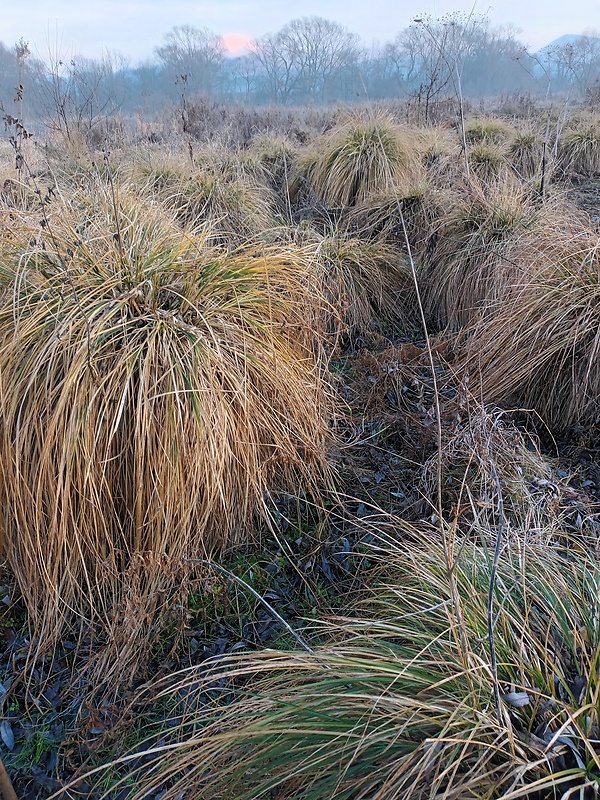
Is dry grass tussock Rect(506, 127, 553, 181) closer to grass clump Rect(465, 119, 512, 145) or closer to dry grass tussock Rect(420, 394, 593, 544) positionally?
grass clump Rect(465, 119, 512, 145)

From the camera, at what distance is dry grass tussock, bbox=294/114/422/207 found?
5859 mm

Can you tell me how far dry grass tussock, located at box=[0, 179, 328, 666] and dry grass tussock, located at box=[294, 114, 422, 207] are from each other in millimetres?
3908

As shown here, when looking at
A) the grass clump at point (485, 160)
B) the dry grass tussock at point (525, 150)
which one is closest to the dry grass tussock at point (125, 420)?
the grass clump at point (485, 160)

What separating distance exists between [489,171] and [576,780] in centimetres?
636

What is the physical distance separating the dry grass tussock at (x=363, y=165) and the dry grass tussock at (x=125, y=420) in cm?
391

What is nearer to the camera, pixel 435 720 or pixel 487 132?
pixel 435 720

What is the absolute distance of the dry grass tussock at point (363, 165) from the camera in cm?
586

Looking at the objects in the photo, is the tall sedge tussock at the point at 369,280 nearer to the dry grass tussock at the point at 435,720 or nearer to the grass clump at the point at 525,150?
the dry grass tussock at the point at 435,720

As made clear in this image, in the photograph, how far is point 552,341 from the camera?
2.95m

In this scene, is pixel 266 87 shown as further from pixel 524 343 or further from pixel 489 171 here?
pixel 524 343

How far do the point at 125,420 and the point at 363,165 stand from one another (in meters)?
4.91

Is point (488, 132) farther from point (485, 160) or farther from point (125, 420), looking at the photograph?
point (125, 420)

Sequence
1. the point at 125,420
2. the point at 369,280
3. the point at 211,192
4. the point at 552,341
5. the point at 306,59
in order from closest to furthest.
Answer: the point at 125,420 → the point at 552,341 → the point at 369,280 → the point at 211,192 → the point at 306,59

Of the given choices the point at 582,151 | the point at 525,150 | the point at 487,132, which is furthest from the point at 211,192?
the point at 582,151
